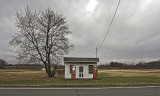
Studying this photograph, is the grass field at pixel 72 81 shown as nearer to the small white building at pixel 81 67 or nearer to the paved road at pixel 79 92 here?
the small white building at pixel 81 67

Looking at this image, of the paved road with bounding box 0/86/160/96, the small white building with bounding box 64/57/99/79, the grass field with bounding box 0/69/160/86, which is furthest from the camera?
the small white building with bounding box 64/57/99/79

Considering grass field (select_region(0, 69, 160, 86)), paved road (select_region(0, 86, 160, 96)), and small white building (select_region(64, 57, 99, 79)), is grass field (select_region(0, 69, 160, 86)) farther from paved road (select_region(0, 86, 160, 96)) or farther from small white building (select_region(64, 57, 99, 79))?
paved road (select_region(0, 86, 160, 96))

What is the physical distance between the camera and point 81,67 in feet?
84.1

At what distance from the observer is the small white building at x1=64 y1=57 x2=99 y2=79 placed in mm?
25156

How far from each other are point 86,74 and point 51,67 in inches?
259

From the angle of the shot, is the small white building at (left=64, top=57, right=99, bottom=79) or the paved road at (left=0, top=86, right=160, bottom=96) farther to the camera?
the small white building at (left=64, top=57, right=99, bottom=79)

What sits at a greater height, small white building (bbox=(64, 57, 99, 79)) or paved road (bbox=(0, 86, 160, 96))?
small white building (bbox=(64, 57, 99, 79))

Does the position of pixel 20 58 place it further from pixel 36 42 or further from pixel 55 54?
pixel 55 54

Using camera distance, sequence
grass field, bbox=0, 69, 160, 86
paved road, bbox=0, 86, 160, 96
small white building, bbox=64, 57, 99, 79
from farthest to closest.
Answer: small white building, bbox=64, 57, 99, 79
grass field, bbox=0, 69, 160, 86
paved road, bbox=0, 86, 160, 96

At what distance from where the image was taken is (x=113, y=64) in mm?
157000

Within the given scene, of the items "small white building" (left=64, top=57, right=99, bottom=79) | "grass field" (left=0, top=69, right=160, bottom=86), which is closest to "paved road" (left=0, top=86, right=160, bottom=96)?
"grass field" (left=0, top=69, right=160, bottom=86)

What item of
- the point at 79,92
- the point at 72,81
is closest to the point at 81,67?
the point at 72,81

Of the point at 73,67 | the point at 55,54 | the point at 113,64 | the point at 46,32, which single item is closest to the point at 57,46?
the point at 55,54

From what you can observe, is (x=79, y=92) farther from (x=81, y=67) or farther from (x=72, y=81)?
(x=81, y=67)
